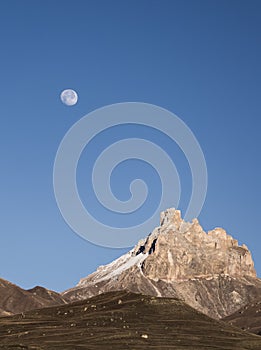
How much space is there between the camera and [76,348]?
397ft

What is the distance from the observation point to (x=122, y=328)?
14125 cm

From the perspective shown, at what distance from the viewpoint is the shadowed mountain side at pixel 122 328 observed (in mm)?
127125

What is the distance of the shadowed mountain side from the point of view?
12712 centimetres

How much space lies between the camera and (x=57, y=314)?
546ft

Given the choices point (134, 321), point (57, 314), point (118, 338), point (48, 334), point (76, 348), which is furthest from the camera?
point (57, 314)

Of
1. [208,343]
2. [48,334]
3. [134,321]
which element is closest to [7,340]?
[48,334]

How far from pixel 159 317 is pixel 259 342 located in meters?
26.0

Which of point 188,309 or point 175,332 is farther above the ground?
point 188,309

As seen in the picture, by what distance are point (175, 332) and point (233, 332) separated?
14.2m

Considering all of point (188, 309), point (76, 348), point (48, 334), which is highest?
point (188, 309)

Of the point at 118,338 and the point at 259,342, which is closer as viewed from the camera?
the point at 118,338

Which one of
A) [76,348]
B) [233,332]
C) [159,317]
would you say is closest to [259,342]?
[233,332]

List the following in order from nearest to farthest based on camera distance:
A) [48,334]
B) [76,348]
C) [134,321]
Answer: [76,348] → [48,334] → [134,321]

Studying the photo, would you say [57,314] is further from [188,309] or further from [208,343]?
[208,343]
